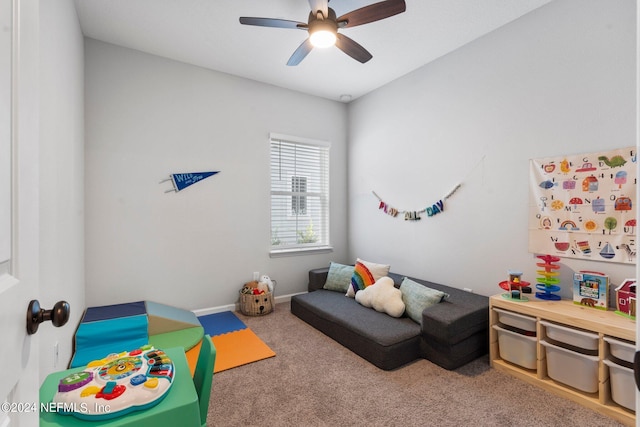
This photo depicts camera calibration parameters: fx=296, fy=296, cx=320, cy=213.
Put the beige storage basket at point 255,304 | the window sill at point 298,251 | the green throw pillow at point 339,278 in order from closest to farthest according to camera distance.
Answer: the beige storage basket at point 255,304, the green throw pillow at point 339,278, the window sill at point 298,251

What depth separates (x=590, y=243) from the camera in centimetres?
220

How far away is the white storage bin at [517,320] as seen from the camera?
2.15m

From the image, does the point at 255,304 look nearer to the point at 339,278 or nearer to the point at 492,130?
the point at 339,278

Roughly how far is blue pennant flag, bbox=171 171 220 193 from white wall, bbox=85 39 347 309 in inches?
2.6

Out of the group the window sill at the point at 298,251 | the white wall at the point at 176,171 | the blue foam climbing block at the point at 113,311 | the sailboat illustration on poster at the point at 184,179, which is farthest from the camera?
the window sill at the point at 298,251

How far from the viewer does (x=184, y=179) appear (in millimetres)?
3330

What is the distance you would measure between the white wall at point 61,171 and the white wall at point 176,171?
212mm

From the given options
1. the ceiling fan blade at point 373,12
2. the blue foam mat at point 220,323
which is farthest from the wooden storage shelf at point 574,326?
the blue foam mat at point 220,323

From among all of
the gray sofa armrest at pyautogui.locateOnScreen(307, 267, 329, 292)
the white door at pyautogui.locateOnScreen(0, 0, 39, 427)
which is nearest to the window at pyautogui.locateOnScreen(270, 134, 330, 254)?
the gray sofa armrest at pyautogui.locateOnScreen(307, 267, 329, 292)

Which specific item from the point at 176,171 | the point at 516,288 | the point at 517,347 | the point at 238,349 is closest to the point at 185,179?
the point at 176,171

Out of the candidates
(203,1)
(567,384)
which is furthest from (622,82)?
(203,1)

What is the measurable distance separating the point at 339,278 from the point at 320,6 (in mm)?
2749

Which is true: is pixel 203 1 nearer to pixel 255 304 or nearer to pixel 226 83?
pixel 226 83

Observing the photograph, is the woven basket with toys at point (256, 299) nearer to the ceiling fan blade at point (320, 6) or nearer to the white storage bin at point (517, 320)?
the white storage bin at point (517, 320)
